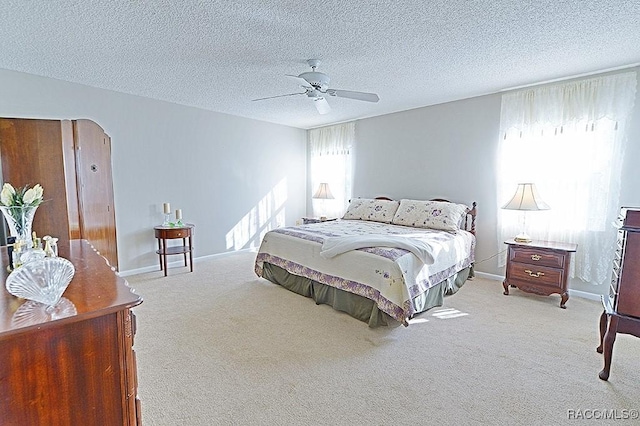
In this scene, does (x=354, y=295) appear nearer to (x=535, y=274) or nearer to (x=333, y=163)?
(x=535, y=274)

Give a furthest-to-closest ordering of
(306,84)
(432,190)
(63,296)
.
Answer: (432,190), (306,84), (63,296)

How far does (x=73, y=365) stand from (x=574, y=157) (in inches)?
175

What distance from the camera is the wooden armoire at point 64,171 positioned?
3227 millimetres

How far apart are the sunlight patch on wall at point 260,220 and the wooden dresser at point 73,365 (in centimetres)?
434

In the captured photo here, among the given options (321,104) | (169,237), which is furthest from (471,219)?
(169,237)

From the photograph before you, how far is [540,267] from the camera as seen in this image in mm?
3328

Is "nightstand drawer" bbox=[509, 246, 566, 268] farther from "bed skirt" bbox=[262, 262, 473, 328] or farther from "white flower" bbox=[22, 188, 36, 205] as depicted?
"white flower" bbox=[22, 188, 36, 205]

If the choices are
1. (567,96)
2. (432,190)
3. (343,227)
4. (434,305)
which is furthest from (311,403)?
(567,96)

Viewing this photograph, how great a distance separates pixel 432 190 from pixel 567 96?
1.85m

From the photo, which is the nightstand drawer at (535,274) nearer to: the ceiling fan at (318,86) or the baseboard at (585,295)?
the baseboard at (585,295)

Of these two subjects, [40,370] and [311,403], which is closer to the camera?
[40,370]

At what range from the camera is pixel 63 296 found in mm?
1177

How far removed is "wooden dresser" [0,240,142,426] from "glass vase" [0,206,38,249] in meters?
0.41

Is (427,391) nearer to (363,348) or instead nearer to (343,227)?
(363,348)
